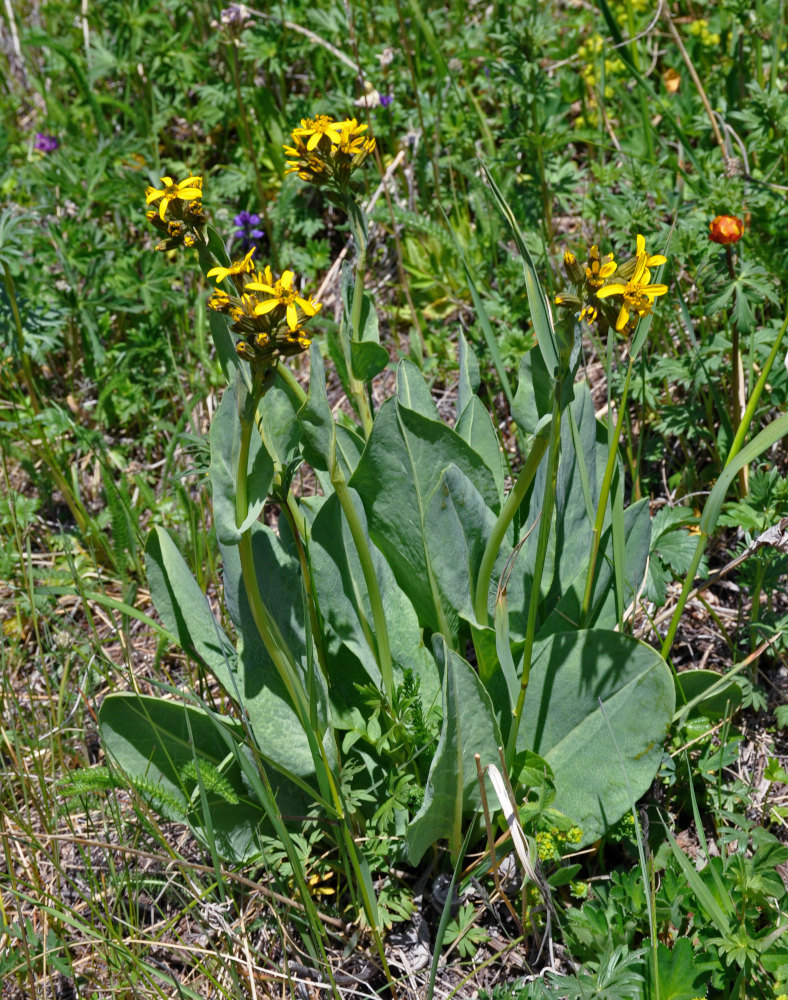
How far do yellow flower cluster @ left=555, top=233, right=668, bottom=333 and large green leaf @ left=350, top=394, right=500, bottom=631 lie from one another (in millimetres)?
488

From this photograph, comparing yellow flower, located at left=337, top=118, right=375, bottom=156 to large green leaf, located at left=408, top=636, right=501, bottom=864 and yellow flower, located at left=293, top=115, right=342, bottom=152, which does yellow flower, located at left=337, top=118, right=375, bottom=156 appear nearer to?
yellow flower, located at left=293, top=115, right=342, bottom=152

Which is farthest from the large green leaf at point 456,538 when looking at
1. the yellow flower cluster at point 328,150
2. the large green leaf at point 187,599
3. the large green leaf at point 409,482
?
the yellow flower cluster at point 328,150

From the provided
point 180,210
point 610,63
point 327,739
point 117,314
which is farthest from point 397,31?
point 327,739

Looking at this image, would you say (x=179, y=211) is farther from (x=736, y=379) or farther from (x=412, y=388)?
(x=736, y=379)

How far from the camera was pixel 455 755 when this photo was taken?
164cm

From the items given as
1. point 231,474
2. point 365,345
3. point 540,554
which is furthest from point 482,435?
point 231,474

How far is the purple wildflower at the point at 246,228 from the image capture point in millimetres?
3463

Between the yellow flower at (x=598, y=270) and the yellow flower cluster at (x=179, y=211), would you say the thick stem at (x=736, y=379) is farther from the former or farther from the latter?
the yellow flower cluster at (x=179, y=211)

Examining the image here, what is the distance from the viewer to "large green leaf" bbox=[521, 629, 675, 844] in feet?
5.54

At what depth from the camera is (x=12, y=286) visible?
278 centimetres

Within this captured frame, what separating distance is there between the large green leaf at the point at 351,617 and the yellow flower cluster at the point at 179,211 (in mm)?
586

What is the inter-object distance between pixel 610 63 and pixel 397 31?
1.01 meters

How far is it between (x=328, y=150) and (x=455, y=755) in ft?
3.83

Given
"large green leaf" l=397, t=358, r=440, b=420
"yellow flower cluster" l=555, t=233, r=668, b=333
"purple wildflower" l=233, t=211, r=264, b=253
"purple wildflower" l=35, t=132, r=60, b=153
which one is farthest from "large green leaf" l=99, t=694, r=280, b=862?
"purple wildflower" l=35, t=132, r=60, b=153
